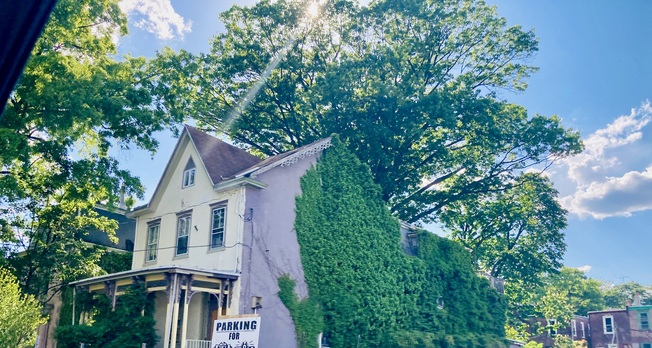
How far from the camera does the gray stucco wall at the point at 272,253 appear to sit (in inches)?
739

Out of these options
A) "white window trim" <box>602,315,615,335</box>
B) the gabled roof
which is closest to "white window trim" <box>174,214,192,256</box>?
the gabled roof

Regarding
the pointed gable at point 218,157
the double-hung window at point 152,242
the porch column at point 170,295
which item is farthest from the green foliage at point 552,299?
the porch column at point 170,295

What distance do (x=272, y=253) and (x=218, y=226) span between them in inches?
84.4

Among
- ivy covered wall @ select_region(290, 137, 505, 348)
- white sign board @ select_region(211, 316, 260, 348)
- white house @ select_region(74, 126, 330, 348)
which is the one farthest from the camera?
ivy covered wall @ select_region(290, 137, 505, 348)

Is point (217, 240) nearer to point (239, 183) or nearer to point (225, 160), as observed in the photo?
point (239, 183)

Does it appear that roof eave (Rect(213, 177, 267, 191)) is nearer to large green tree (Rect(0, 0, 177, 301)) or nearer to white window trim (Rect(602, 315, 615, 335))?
large green tree (Rect(0, 0, 177, 301))

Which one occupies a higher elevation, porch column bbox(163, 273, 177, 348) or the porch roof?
the porch roof

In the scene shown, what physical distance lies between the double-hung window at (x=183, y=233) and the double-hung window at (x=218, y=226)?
1.51 meters

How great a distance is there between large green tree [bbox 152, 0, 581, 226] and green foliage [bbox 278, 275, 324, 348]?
12.0 metres

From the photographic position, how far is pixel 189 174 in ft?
72.7

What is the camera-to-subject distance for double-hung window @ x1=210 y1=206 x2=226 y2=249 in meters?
19.8

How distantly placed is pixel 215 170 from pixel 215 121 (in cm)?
1249

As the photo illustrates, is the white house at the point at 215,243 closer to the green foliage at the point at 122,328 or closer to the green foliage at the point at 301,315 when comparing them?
the green foliage at the point at 301,315

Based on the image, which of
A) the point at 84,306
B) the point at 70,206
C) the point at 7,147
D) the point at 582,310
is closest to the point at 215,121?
the point at 70,206
